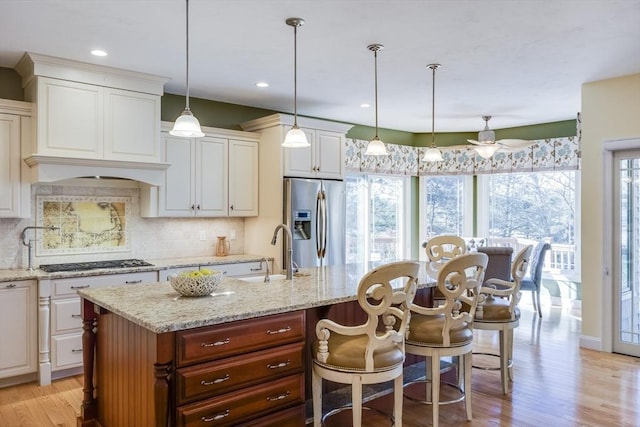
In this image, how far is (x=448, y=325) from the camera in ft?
9.60

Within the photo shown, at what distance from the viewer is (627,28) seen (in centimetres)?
331

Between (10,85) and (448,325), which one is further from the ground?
(10,85)

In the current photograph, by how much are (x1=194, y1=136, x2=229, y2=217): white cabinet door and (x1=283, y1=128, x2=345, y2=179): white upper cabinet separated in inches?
27.0

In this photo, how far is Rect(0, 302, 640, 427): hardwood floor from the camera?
3.17 meters

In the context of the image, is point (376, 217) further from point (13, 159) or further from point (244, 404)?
point (244, 404)

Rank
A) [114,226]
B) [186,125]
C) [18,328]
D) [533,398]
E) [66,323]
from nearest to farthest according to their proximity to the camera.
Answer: [186,125] → [533,398] → [18,328] → [66,323] → [114,226]

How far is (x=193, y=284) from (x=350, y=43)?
2150 mm

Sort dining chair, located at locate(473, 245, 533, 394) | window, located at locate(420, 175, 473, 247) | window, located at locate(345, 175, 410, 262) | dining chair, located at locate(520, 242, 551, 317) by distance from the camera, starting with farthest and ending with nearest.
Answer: window, located at locate(420, 175, 473, 247)
window, located at locate(345, 175, 410, 262)
dining chair, located at locate(520, 242, 551, 317)
dining chair, located at locate(473, 245, 533, 394)

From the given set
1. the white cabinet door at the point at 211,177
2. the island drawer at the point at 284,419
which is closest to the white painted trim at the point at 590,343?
the island drawer at the point at 284,419

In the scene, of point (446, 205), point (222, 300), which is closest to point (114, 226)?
point (222, 300)

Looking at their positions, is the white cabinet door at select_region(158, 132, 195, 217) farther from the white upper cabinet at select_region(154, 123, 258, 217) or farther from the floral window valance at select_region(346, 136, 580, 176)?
the floral window valance at select_region(346, 136, 580, 176)

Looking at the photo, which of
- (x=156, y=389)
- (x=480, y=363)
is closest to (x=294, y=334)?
(x=156, y=389)

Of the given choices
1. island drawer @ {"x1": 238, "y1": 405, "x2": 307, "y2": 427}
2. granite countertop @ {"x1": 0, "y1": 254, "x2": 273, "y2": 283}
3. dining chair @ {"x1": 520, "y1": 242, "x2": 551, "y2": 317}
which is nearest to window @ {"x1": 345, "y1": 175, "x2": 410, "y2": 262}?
dining chair @ {"x1": 520, "y1": 242, "x2": 551, "y2": 317}

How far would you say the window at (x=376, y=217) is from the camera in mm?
7223
